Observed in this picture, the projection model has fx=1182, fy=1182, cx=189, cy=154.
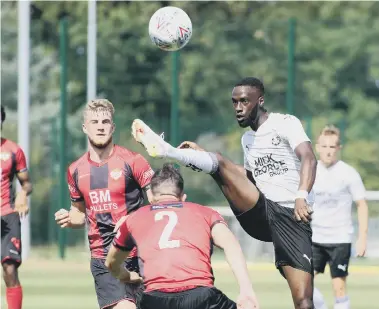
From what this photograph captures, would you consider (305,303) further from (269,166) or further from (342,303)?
(342,303)

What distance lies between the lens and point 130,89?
28516 millimetres

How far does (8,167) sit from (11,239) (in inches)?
31.2

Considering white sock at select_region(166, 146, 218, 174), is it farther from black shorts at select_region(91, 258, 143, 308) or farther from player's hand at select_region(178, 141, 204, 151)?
black shorts at select_region(91, 258, 143, 308)

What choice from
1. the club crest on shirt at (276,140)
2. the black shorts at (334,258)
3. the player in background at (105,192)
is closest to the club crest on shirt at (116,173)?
the player in background at (105,192)

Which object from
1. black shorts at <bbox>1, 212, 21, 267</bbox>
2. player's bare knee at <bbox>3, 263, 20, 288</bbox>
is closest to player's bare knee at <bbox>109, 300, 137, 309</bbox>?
player's bare knee at <bbox>3, 263, 20, 288</bbox>

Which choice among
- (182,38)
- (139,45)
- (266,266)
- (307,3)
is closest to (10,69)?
(139,45)

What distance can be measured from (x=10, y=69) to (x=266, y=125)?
26.5 meters

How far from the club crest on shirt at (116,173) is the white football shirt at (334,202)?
13.0 feet

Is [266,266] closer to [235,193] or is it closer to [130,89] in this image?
[130,89]

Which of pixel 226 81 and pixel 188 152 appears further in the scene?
pixel 226 81

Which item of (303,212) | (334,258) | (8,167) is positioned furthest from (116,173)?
(334,258)

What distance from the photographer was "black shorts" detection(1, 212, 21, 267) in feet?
39.8

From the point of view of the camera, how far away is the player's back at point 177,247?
698 centimetres

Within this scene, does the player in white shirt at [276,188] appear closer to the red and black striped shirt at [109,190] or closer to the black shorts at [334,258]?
the red and black striped shirt at [109,190]
